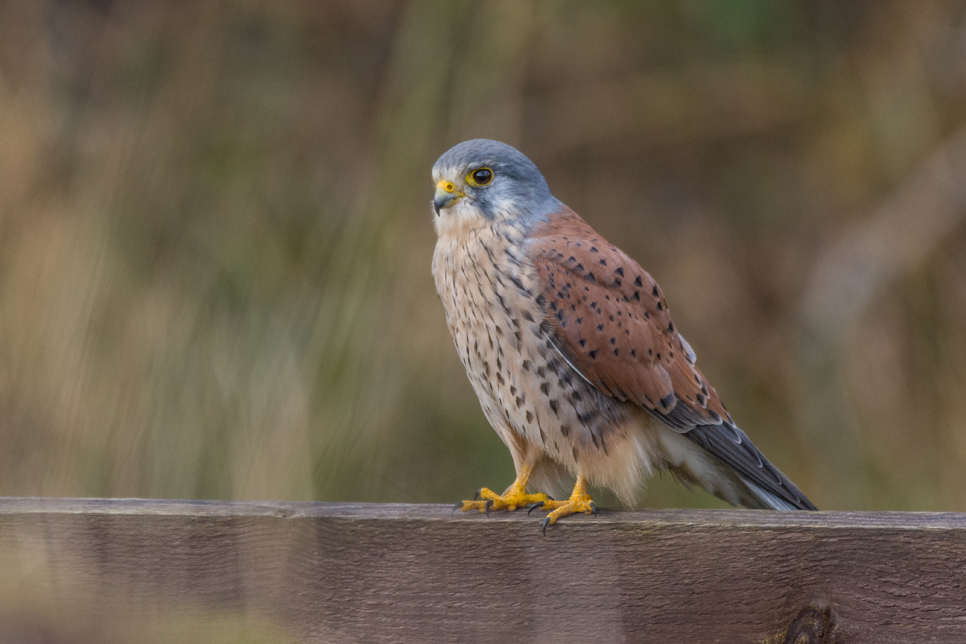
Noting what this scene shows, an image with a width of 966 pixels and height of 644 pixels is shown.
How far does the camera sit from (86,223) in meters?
2.16

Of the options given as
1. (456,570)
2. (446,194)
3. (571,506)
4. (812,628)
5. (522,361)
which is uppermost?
(446,194)

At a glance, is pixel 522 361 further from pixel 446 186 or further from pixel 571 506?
pixel 446 186

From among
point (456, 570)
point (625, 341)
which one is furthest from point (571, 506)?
point (625, 341)

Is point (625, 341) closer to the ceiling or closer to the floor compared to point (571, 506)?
closer to the ceiling

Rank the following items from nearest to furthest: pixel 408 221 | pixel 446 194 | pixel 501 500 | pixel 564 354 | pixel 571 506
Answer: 1. pixel 571 506
2. pixel 501 500
3. pixel 564 354
4. pixel 446 194
5. pixel 408 221

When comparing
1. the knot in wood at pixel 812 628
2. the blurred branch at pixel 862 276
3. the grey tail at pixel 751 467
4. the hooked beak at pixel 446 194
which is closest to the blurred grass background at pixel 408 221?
the blurred branch at pixel 862 276

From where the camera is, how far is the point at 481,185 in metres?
2.07

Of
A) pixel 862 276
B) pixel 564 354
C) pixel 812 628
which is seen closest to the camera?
pixel 812 628

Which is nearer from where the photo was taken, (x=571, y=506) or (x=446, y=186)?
(x=571, y=506)

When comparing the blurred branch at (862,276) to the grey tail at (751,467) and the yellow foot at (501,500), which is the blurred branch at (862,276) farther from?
the yellow foot at (501,500)

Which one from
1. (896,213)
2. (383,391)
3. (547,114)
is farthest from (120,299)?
(896,213)

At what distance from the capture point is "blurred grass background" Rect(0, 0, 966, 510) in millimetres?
2125

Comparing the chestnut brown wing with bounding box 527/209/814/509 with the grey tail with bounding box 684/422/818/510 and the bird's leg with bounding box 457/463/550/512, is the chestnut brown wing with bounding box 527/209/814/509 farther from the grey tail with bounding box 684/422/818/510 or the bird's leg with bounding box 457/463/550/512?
the bird's leg with bounding box 457/463/550/512

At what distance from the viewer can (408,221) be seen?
8.05ft
